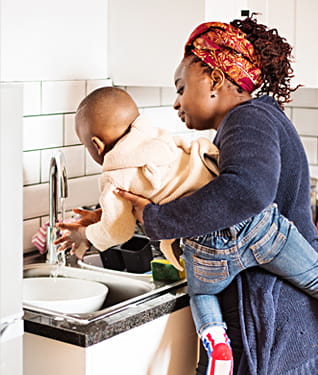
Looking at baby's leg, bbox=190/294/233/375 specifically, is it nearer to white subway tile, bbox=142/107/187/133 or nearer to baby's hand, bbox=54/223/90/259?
baby's hand, bbox=54/223/90/259

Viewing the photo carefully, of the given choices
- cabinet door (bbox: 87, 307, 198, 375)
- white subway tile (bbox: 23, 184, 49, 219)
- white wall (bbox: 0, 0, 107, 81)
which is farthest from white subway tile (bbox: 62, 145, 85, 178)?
cabinet door (bbox: 87, 307, 198, 375)

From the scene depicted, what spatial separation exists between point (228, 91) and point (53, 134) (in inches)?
29.1

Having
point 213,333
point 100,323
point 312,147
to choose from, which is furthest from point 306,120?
point 100,323

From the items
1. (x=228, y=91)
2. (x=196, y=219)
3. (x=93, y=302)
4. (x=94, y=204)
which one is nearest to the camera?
(x=196, y=219)

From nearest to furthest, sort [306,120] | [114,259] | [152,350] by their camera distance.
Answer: [152,350], [114,259], [306,120]

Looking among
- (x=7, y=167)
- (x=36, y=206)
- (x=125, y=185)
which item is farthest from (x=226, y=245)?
(x=36, y=206)

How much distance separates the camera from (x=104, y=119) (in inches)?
68.7

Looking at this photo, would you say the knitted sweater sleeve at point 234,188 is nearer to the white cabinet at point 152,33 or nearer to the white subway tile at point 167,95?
the white cabinet at point 152,33

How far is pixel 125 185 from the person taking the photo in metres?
1.75

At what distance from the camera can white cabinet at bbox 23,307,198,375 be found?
1685mm

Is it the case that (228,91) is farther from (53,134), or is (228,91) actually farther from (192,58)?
(53,134)

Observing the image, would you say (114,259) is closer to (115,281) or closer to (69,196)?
(115,281)

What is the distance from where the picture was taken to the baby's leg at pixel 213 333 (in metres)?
1.75

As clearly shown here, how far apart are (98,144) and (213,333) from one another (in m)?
0.52
